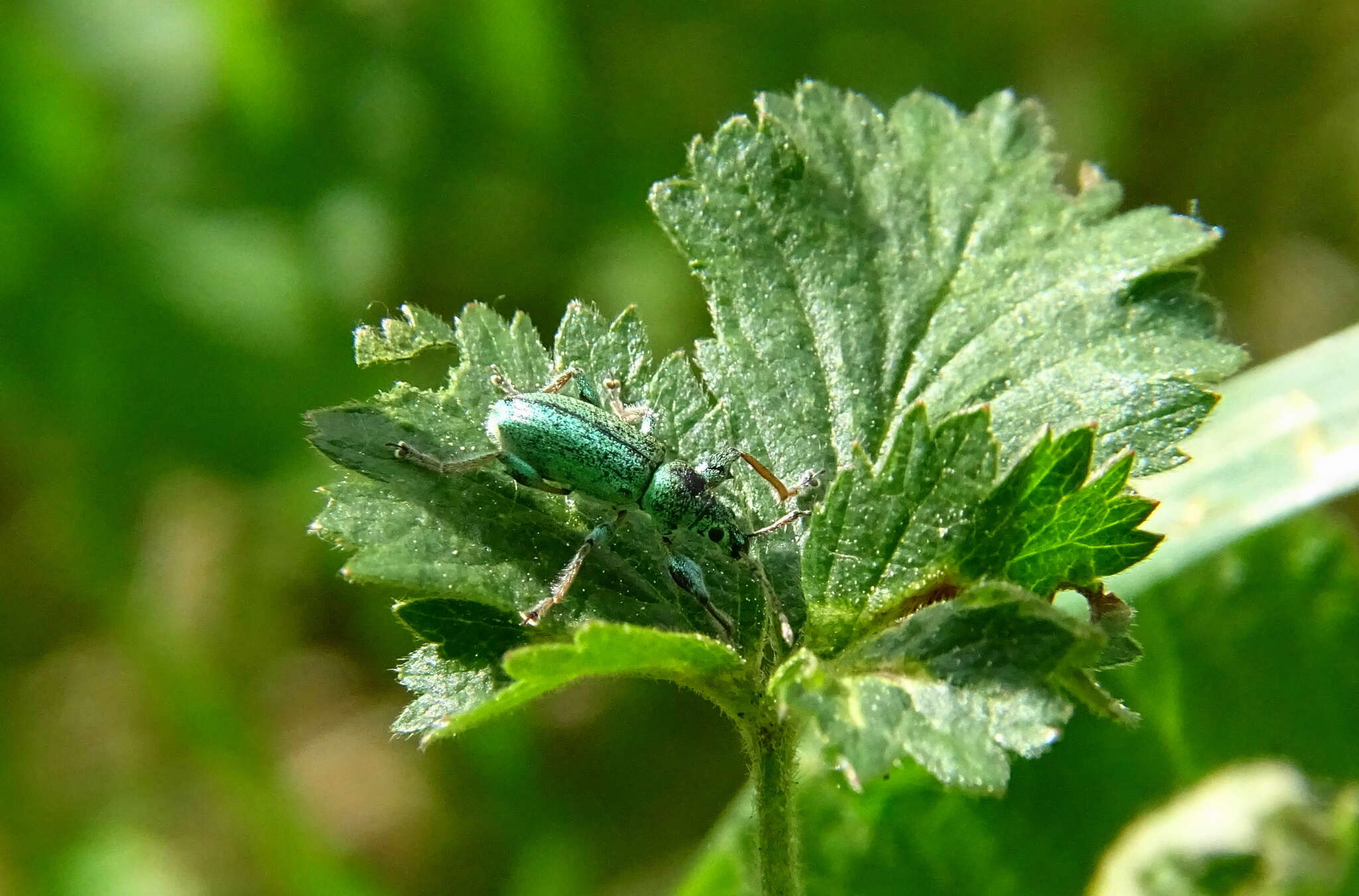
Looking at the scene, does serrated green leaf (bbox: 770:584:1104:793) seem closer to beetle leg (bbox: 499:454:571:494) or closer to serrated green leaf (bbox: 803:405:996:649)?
serrated green leaf (bbox: 803:405:996:649)

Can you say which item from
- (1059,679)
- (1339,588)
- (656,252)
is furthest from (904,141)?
(656,252)

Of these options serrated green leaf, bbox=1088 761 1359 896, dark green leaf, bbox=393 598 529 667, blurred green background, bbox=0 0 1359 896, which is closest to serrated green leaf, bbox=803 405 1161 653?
dark green leaf, bbox=393 598 529 667

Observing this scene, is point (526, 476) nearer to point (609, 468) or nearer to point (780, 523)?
point (609, 468)

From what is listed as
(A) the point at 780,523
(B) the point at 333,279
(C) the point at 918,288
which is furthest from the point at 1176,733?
(B) the point at 333,279

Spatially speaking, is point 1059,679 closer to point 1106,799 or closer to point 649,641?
point 649,641

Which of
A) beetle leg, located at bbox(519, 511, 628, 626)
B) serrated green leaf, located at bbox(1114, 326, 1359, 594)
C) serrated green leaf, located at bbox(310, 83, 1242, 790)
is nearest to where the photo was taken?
serrated green leaf, located at bbox(310, 83, 1242, 790)
